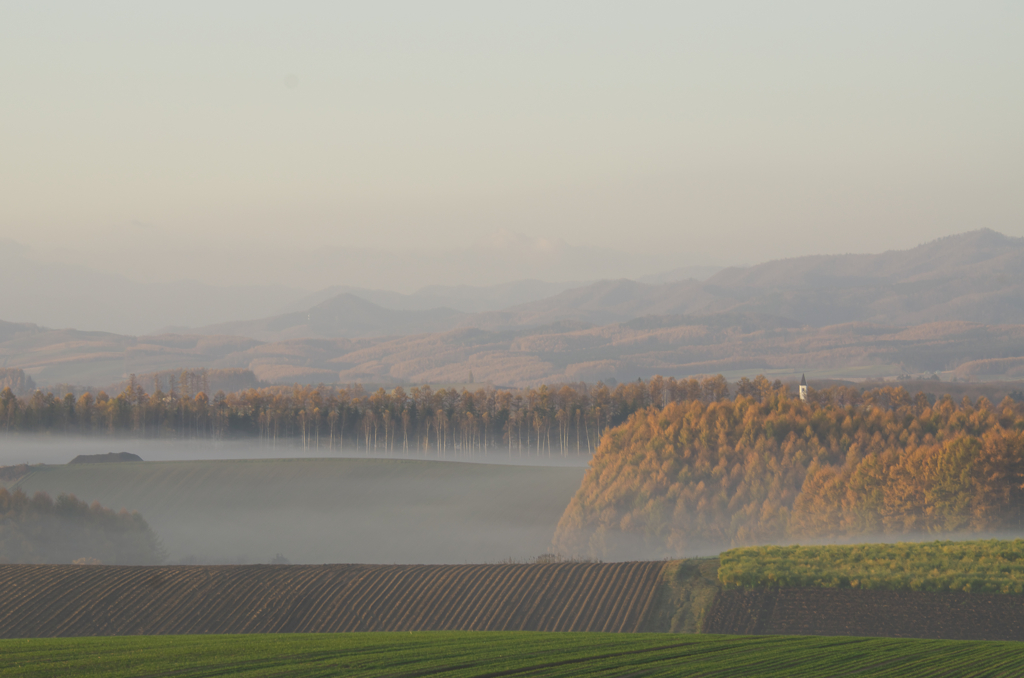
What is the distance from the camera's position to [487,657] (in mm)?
26938

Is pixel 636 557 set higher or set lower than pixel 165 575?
lower

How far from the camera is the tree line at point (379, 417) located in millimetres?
137000

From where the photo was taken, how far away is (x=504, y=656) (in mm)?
27219

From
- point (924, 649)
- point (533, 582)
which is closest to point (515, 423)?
point (533, 582)

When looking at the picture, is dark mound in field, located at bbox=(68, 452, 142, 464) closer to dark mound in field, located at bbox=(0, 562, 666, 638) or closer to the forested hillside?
the forested hillside

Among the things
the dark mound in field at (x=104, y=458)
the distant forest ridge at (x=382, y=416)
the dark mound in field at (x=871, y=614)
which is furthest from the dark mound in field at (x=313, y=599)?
the distant forest ridge at (x=382, y=416)

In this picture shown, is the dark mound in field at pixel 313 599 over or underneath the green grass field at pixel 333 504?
over

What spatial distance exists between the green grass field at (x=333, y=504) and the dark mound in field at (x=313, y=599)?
3921 centimetres

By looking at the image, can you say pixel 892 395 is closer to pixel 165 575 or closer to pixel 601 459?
pixel 601 459

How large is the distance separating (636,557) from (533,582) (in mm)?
36646

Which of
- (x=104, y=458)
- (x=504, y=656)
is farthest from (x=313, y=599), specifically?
(x=104, y=458)

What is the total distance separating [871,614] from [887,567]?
716 cm

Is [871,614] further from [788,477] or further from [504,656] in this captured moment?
[788,477]

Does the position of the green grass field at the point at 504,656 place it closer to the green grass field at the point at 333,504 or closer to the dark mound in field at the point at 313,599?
the dark mound in field at the point at 313,599
